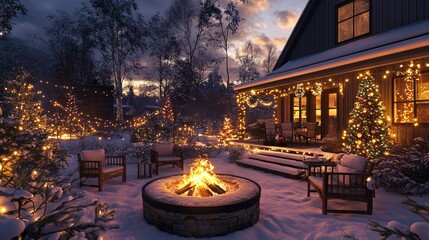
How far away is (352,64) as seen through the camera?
24.5 ft

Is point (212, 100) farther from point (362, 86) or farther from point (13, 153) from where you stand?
point (13, 153)

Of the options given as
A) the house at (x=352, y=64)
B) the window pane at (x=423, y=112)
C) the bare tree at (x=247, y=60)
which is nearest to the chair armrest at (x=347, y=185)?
the house at (x=352, y=64)

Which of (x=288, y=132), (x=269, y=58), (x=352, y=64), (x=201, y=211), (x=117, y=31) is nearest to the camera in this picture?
(x=201, y=211)

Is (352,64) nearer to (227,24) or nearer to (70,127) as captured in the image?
(70,127)

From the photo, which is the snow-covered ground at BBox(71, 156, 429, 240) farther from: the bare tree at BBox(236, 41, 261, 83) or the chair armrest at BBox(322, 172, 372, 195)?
the bare tree at BBox(236, 41, 261, 83)

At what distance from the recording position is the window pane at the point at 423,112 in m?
7.86

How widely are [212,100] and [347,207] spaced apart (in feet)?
110

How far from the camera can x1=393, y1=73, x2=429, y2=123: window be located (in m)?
7.93

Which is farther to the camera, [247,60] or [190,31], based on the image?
[247,60]

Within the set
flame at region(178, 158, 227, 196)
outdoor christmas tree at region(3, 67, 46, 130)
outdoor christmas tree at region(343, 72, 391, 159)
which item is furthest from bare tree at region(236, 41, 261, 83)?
flame at region(178, 158, 227, 196)

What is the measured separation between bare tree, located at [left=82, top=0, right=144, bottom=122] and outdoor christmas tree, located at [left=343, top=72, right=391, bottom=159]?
56.7 ft

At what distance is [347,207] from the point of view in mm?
5406

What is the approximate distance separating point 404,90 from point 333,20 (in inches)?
184

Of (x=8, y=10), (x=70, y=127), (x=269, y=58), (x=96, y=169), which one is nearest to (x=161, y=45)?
(x=70, y=127)
